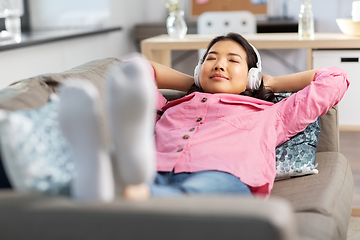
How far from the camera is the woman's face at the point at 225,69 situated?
5.30 ft

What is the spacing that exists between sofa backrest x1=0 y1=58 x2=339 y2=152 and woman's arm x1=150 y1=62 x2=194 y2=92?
1.3 inches

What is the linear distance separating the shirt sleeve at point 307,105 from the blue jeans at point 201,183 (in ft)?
1.14

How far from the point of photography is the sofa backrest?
3.88 ft

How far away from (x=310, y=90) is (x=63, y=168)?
0.93 meters

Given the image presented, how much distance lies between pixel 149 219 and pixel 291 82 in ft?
3.71

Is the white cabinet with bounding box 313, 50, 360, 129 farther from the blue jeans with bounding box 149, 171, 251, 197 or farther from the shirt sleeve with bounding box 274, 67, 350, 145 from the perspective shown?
the blue jeans with bounding box 149, 171, 251, 197

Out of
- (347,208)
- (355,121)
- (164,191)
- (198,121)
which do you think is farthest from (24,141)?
(355,121)

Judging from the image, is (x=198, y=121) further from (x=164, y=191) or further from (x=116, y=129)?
(x=116, y=129)

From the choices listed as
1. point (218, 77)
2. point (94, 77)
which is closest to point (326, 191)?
point (218, 77)

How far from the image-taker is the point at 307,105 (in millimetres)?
1518

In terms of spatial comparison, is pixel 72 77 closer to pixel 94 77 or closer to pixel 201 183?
pixel 94 77

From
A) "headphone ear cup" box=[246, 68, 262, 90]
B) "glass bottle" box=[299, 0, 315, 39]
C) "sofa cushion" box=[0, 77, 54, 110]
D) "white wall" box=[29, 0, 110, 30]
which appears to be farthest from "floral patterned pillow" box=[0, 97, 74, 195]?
"white wall" box=[29, 0, 110, 30]

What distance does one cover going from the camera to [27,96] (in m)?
1.21

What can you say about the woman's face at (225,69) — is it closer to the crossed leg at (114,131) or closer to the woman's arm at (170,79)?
the woman's arm at (170,79)
